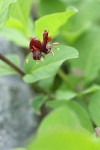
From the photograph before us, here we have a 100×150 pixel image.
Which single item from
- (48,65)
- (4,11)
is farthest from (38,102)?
(4,11)

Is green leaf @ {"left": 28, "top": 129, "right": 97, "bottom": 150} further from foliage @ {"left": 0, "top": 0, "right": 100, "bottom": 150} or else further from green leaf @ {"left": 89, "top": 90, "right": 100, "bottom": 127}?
green leaf @ {"left": 89, "top": 90, "right": 100, "bottom": 127}

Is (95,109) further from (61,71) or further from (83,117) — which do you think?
(61,71)

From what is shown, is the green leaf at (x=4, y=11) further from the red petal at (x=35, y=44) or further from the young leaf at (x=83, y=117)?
the young leaf at (x=83, y=117)

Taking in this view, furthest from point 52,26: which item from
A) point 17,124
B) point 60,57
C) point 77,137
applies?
point 77,137

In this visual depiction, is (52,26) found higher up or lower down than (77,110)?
higher up

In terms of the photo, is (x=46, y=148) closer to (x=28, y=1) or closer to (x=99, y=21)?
(x=28, y=1)

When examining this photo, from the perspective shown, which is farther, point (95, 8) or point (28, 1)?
point (95, 8)

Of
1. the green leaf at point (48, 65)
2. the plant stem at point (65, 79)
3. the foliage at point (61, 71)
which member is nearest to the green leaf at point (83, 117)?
the foliage at point (61, 71)
